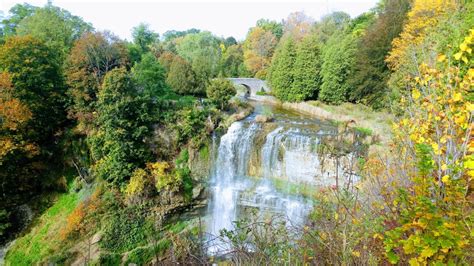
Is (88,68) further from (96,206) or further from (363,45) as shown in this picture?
(363,45)

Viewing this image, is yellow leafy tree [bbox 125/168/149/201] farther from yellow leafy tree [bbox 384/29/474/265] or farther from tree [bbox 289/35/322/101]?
tree [bbox 289/35/322/101]

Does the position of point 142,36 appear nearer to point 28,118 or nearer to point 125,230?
point 28,118

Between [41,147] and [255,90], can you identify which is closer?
[41,147]

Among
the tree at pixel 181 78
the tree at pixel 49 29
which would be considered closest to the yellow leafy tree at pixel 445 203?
the tree at pixel 181 78

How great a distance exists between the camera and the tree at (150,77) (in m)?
→ 15.1

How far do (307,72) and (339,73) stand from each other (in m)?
2.86

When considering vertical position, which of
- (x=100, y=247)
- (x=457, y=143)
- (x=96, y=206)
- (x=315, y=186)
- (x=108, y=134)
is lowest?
(x=100, y=247)

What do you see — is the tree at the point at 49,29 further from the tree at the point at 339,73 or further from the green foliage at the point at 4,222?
the tree at the point at 339,73

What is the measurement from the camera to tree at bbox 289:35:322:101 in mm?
22547

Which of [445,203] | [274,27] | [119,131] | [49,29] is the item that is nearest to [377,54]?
[119,131]

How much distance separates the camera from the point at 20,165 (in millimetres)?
14383

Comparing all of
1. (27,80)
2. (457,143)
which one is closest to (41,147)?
(27,80)

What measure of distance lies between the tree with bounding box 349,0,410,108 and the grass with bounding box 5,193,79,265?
17.8 meters

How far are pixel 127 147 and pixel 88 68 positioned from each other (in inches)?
225
